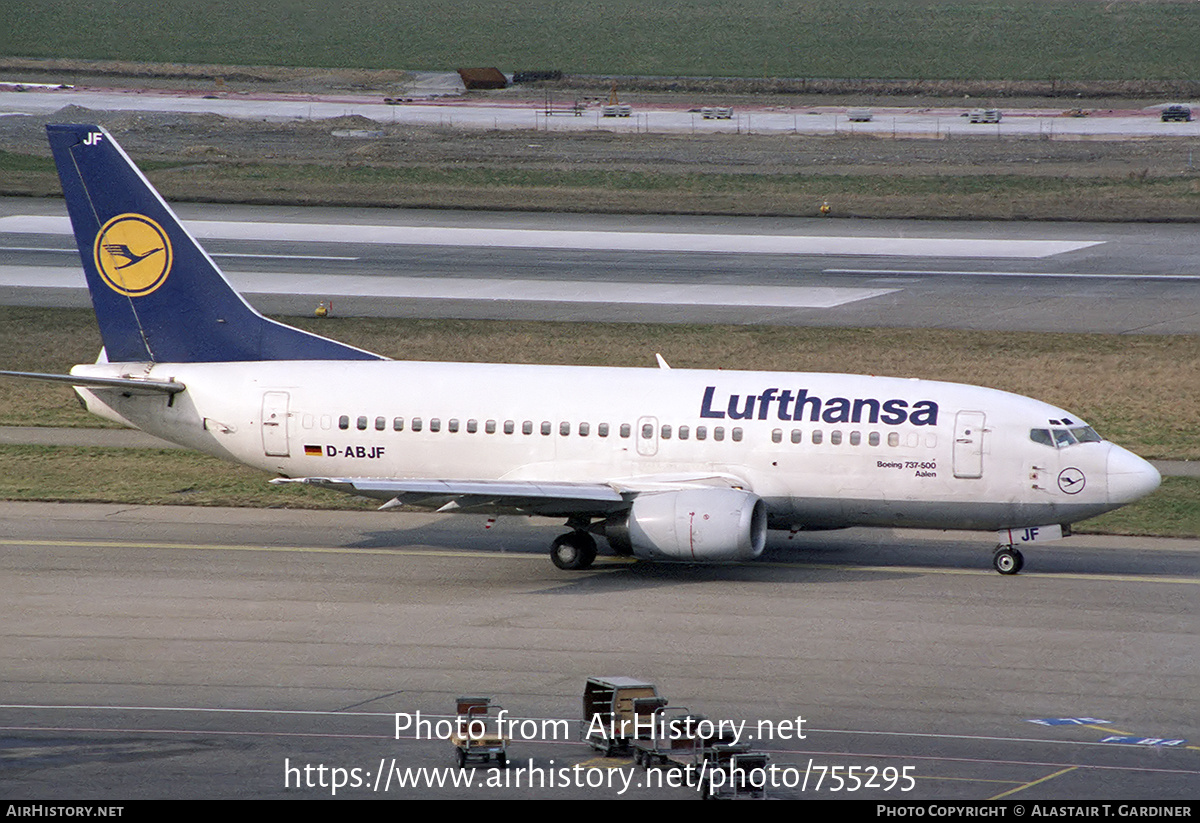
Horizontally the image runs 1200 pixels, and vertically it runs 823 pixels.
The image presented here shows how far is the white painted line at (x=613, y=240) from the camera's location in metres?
63.8

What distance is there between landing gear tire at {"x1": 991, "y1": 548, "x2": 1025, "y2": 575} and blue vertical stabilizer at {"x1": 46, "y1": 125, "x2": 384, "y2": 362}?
48.0 ft

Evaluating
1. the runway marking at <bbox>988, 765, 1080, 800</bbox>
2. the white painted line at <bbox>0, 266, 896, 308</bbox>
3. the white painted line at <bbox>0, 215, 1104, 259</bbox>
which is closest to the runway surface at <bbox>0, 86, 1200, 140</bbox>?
the white painted line at <bbox>0, 215, 1104, 259</bbox>

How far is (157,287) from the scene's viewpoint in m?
33.9

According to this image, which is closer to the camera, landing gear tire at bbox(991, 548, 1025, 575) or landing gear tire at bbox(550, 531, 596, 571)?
landing gear tire at bbox(991, 548, 1025, 575)

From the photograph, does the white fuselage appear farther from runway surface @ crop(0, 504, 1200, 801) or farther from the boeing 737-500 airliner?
runway surface @ crop(0, 504, 1200, 801)

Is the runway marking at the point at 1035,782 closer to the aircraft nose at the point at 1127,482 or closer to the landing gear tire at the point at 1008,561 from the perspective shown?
the landing gear tire at the point at 1008,561

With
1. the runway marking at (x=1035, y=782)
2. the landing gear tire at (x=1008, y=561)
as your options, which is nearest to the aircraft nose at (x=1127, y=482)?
the landing gear tire at (x=1008, y=561)

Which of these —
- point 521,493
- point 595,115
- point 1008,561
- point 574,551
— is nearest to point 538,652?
point 521,493

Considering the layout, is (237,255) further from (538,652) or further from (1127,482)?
(1127,482)

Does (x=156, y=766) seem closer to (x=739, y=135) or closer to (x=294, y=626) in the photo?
(x=294, y=626)

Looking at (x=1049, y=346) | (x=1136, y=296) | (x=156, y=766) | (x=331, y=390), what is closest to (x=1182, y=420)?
(x=1049, y=346)

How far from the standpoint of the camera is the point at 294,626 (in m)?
26.9

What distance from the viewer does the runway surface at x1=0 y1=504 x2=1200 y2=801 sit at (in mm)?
20000

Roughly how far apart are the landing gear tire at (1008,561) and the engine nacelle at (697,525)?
4.96m
